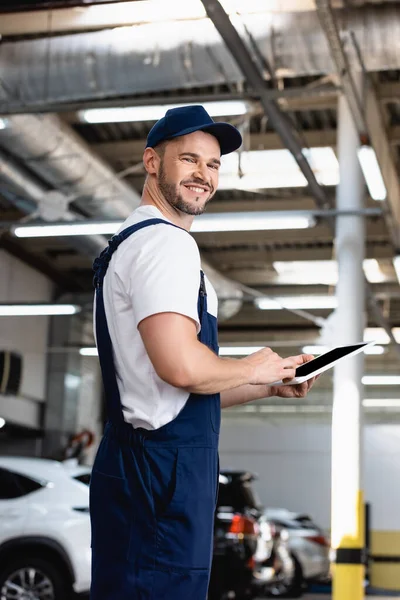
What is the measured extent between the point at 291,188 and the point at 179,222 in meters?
12.2

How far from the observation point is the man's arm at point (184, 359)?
1716mm

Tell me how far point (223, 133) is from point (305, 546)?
47.1ft

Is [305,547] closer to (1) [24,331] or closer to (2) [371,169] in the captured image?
(1) [24,331]

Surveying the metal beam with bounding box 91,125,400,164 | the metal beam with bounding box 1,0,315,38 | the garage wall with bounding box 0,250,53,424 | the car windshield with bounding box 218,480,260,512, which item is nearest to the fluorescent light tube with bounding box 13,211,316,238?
the metal beam with bounding box 91,125,400,164

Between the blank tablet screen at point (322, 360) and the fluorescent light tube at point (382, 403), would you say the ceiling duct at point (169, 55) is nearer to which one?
the blank tablet screen at point (322, 360)

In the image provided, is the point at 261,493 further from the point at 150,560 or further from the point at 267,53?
the point at 150,560

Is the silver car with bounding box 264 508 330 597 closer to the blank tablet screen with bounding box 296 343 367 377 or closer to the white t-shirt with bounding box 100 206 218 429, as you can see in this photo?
the blank tablet screen with bounding box 296 343 367 377

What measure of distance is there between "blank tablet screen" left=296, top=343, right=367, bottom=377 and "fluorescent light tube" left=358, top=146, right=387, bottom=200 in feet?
22.6

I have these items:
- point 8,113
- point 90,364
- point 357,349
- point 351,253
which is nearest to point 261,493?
point 90,364

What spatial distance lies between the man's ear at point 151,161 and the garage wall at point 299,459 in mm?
15841

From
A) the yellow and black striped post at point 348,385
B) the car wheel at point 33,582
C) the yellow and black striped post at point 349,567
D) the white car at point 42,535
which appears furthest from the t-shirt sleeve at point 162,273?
the yellow and black striped post at point 349,567

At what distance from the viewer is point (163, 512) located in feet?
5.69

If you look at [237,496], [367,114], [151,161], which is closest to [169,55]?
[367,114]

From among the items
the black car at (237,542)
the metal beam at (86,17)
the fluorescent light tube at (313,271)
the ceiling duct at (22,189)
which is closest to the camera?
the metal beam at (86,17)
